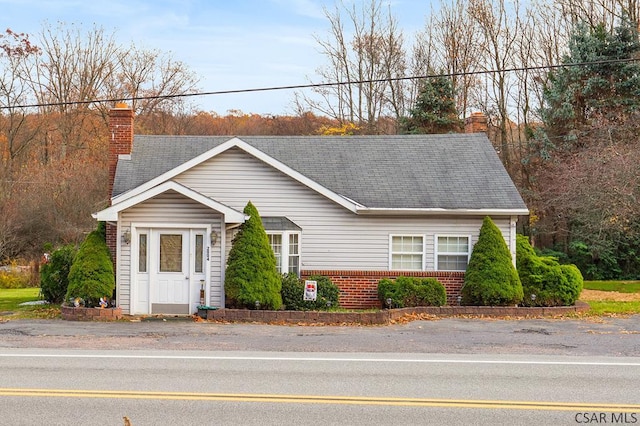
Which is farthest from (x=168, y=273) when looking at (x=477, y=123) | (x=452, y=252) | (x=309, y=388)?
(x=477, y=123)

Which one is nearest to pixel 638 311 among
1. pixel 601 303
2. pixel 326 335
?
pixel 601 303

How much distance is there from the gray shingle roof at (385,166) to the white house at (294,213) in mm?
58

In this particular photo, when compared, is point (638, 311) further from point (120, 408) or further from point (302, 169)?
point (120, 408)

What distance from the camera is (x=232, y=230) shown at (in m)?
20.2

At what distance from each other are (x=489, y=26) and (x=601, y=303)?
1063 inches

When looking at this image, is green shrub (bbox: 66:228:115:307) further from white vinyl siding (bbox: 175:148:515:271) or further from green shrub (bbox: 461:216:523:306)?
green shrub (bbox: 461:216:523:306)

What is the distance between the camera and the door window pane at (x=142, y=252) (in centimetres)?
1936

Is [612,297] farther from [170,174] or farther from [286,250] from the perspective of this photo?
[170,174]

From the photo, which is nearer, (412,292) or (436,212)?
(412,292)

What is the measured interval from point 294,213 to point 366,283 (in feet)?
9.64

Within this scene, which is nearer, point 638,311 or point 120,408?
point 120,408

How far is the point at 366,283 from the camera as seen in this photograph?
834 inches

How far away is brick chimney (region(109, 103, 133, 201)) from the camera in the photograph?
22391 millimetres

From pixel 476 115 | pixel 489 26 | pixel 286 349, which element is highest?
pixel 489 26
